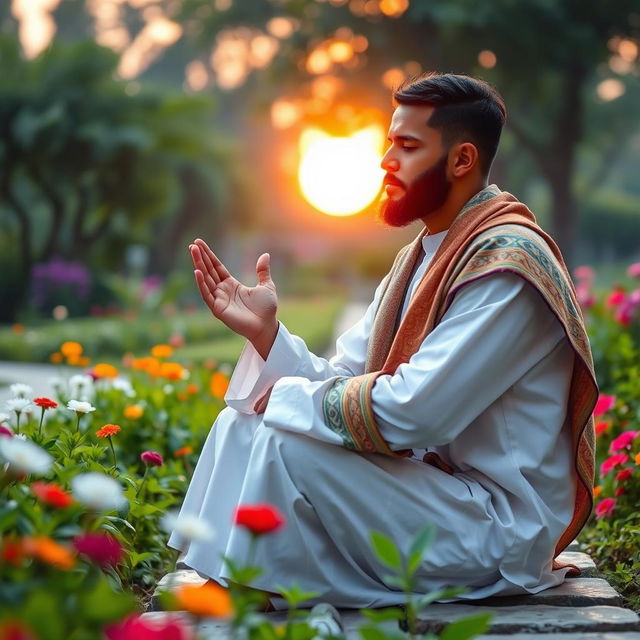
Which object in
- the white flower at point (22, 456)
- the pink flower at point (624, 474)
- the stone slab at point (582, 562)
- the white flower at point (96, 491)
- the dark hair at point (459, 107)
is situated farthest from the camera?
Answer: the pink flower at point (624, 474)

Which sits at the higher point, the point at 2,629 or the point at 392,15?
the point at 392,15

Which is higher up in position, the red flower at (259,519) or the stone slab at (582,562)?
the red flower at (259,519)

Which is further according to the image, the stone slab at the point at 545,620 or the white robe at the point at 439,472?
the white robe at the point at 439,472

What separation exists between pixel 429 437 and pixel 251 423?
547 mm

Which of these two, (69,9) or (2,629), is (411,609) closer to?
(2,629)

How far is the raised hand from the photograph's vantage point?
3.19 m

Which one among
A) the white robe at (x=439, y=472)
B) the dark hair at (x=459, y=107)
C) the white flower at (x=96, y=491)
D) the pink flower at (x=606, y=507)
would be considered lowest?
the pink flower at (x=606, y=507)

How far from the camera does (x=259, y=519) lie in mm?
1712

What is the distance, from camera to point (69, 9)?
42750mm

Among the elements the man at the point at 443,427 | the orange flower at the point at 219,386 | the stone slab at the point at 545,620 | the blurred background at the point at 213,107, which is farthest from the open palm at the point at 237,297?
the blurred background at the point at 213,107

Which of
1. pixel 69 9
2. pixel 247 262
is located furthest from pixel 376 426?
pixel 247 262

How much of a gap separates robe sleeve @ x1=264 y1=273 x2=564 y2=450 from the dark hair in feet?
1.69

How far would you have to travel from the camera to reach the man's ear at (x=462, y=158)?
10.2 ft

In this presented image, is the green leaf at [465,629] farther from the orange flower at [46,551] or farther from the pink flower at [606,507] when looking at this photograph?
the pink flower at [606,507]
